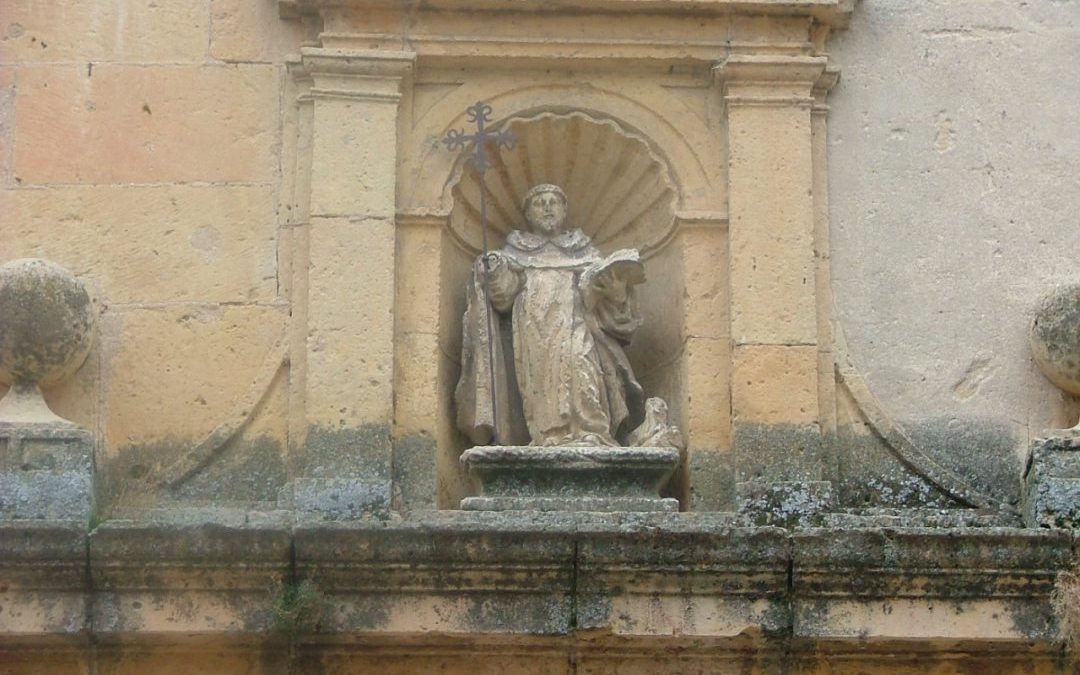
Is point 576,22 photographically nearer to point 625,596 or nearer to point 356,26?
point 356,26

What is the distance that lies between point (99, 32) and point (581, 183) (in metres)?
1.99

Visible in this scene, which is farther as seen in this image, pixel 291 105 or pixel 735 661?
pixel 291 105

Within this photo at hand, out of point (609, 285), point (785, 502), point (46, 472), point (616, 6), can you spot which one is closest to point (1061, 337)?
point (785, 502)

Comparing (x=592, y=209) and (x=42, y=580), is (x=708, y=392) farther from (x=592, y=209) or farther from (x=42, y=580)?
(x=42, y=580)

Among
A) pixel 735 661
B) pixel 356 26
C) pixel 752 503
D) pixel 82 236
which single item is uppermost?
pixel 356 26

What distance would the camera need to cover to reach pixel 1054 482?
907 cm

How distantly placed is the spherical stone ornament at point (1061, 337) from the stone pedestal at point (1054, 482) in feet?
→ 0.94

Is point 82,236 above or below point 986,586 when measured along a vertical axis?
above

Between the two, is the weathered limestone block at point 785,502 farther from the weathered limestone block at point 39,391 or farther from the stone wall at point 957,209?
the weathered limestone block at point 39,391

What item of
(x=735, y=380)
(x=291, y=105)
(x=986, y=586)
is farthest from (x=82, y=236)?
(x=986, y=586)

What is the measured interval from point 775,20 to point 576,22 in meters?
0.78

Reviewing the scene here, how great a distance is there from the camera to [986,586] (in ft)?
28.6

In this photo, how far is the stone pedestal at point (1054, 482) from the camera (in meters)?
9.02

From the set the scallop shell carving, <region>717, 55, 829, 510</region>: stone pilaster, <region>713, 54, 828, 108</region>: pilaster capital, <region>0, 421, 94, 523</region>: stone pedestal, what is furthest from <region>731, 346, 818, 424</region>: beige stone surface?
<region>0, 421, 94, 523</region>: stone pedestal
